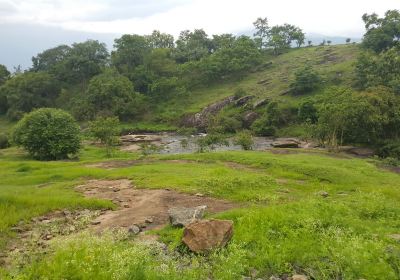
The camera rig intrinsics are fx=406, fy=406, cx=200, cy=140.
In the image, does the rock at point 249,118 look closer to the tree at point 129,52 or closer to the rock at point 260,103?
the rock at point 260,103

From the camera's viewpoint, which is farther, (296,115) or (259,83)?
(259,83)

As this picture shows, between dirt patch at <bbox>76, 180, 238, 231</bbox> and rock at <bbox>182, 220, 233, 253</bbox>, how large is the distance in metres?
3.61

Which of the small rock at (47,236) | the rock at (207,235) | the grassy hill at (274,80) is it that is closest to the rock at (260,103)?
the grassy hill at (274,80)

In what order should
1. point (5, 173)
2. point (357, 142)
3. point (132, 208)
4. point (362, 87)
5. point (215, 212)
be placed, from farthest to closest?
point (362, 87), point (357, 142), point (5, 173), point (132, 208), point (215, 212)

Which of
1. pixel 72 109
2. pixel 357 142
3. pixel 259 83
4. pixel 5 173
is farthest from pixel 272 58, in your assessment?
pixel 5 173

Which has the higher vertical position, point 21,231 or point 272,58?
point 272,58

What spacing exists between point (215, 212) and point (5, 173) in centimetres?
2206

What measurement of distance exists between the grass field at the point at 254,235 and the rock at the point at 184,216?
464mm

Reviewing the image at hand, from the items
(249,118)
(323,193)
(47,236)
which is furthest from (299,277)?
(249,118)

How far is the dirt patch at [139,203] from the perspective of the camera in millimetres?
17406

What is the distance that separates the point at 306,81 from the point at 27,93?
6449cm

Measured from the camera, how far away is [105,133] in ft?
176

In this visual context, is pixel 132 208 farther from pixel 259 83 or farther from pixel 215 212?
pixel 259 83

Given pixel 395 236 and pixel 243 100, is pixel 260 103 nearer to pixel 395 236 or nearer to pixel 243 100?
pixel 243 100
